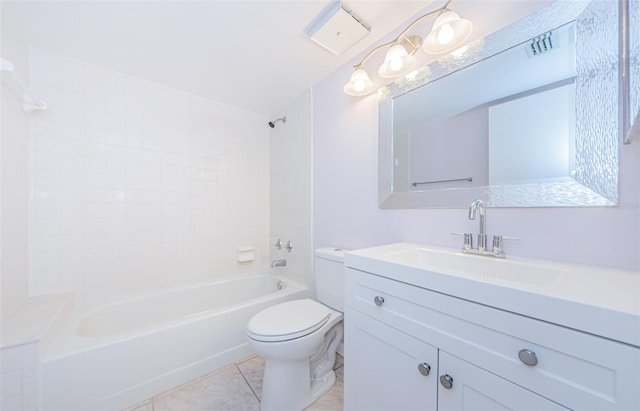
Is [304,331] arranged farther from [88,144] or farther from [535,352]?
[88,144]

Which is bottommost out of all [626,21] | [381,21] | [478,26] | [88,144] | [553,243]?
[553,243]

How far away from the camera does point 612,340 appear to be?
44 centimetres

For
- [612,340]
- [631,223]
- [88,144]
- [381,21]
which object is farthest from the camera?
[88,144]

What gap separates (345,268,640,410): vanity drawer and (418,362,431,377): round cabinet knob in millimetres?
78

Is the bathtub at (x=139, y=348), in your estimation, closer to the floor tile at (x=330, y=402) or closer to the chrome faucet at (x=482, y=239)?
A: the floor tile at (x=330, y=402)

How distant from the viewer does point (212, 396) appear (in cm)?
130

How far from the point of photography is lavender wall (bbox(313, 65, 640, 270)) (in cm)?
71

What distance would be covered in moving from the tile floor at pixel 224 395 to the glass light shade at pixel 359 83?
182cm

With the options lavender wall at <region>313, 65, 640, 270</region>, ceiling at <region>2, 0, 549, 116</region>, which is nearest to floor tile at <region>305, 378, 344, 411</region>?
lavender wall at <region>313, 65, 640, 270</region>

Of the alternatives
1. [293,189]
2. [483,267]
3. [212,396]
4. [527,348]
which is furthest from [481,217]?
[212,396]

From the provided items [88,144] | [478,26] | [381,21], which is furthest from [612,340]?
[88,144]

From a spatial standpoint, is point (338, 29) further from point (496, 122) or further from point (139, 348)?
point (139, 348)

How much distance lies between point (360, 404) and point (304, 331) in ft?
1.23

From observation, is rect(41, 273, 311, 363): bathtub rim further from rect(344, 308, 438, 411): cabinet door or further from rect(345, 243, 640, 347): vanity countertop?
rect(345, 243, 640, 347): vanity countertop
